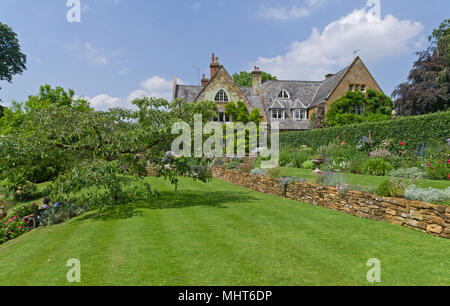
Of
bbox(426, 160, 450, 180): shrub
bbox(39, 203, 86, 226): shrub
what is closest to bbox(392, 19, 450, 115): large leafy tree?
bbox(426, 160, 450, 180): shrub

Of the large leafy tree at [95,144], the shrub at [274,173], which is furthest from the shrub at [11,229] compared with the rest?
the shrub at [274,173]

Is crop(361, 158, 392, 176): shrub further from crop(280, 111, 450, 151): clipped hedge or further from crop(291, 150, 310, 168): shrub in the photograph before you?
crop(291, 150, 310, 168): shrub

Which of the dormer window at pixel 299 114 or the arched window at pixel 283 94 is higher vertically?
the arched window at pixel 283 94

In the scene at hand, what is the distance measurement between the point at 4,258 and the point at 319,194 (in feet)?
25.9

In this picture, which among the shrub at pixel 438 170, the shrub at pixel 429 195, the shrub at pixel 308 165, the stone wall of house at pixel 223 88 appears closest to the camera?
the shrub at pixel 429 195

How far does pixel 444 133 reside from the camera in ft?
46.8

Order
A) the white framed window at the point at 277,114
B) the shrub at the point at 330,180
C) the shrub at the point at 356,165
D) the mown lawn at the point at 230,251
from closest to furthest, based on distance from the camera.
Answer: the mown lawn at the point at 230,251 → the shrub at the point at 330,180 → the shrub at the point at 356,165 → the white framed window at the point at 277,114

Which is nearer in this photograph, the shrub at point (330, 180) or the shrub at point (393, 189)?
the shrub at point (393, 189)

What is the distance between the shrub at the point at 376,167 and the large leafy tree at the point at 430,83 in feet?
69.5

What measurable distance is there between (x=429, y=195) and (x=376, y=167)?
764cm

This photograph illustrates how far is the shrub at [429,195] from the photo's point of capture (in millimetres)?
6137

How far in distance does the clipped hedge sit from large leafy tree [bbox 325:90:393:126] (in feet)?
28.6

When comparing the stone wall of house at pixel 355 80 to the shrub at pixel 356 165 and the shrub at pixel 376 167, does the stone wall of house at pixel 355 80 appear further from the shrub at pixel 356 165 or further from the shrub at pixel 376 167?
the shrub at pixel 376 167
